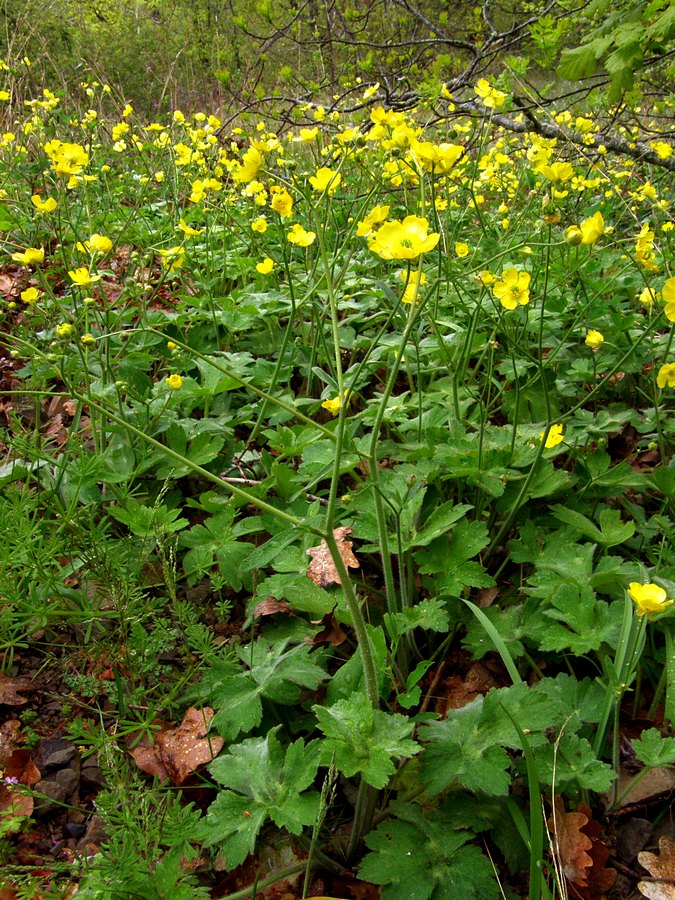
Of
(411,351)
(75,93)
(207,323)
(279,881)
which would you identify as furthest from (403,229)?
(75,93)

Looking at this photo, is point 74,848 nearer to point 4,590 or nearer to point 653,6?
point 4,590

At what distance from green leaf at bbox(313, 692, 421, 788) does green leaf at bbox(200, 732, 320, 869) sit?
0.07m

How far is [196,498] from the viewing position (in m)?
2.14

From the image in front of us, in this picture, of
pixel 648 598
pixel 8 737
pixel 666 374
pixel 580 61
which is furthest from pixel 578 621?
pixel 580 61

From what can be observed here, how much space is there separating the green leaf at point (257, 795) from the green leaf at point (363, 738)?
0.07 m

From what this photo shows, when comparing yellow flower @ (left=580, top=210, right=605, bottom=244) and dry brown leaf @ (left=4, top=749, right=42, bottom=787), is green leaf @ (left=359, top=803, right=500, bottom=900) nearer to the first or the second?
dry brown leaf @ (left=4, top=749, right=42, bottom=787)

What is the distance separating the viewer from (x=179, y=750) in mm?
1455

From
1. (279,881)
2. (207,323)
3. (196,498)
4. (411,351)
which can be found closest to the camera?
(279,881)

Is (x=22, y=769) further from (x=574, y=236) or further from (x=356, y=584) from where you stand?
(x=574, y=236)

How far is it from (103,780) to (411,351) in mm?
1800

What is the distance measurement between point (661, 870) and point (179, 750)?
3.38 feet

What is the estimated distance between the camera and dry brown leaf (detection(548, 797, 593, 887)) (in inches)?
45.6

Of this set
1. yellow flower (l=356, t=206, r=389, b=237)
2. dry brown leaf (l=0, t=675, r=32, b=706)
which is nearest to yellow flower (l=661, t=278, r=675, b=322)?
yellow flower (l=356, t=206, r=389, b=237)

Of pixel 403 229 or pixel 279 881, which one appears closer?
pixel 279 881
